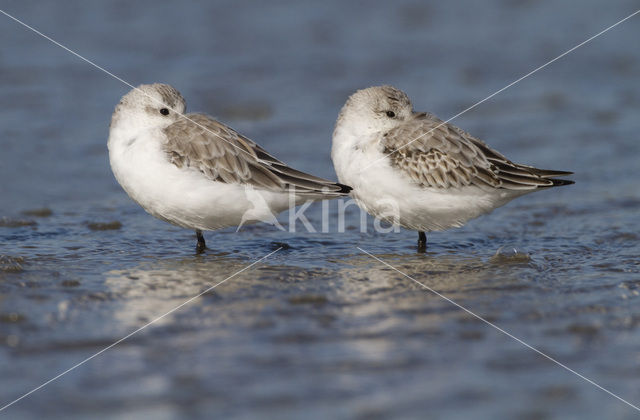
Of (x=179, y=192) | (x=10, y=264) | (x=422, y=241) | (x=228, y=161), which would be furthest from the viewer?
(x=422, y=241)

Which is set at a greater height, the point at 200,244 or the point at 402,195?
the point at 402,195

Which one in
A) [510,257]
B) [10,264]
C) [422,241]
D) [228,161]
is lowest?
[10,264]

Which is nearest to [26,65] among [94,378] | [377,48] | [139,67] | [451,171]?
[139,67]

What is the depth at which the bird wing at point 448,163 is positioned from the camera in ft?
25.3

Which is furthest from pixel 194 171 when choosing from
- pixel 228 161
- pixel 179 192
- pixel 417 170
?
pixel 417 170

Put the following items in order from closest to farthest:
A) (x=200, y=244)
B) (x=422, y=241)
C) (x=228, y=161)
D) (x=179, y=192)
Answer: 1. (x=179, y=192)
2. (x=228, y=161)
3. (x=200, y=244)
4. (x=422, y=241)

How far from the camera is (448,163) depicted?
25.5ft

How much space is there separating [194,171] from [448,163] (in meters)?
2.32

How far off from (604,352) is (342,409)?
1.95 m

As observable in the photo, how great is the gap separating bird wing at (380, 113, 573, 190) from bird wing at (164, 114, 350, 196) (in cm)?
66

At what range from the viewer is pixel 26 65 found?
14039 millimetres

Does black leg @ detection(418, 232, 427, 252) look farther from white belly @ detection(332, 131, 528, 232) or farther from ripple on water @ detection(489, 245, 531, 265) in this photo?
ripple on water @ detection(489, 245, 531, 265)

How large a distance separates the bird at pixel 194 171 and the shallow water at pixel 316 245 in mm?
548

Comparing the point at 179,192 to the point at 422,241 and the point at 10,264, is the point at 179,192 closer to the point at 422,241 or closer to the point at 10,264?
the point at 10,264
